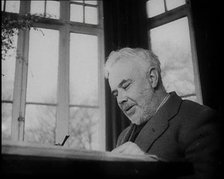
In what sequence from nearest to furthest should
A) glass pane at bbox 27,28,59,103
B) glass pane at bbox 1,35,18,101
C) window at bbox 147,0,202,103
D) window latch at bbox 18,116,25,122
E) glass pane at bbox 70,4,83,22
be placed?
window at bbox 147,0,202,103
window latch at bbox 18,116,25,122
glass pane at bbox 1,35,18,101
glass pane at bbox 27,28,59,103
glass pane at bbox 70,4,83,22

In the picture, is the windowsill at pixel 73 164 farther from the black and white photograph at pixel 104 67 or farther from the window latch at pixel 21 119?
the window latch at pixel 21 119

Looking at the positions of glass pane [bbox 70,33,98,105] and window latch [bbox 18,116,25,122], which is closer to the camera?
window latch [bbox 18,116,25,122]

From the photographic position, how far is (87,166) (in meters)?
0.73

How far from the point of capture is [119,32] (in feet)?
13.4

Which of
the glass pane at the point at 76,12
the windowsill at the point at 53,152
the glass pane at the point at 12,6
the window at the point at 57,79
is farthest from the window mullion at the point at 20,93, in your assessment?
the windowsill at the point at 53,152

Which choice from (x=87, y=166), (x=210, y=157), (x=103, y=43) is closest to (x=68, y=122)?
(x=103, y=43)

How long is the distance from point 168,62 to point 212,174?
9.34 ft

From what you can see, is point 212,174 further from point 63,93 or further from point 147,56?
point 63,93

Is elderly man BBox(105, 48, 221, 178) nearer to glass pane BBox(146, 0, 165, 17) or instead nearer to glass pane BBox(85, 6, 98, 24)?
glass pane BBox(146, 0, 165, 17)

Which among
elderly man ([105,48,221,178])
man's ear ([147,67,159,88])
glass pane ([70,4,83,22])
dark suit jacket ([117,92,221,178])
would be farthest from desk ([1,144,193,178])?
glass pane ([70,4,83,22])

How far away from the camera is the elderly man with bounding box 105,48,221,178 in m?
1.29

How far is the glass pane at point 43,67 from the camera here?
4047mm

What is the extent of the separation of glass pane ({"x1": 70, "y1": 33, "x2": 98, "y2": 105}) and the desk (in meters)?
3.43

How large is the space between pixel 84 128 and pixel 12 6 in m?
1.97
